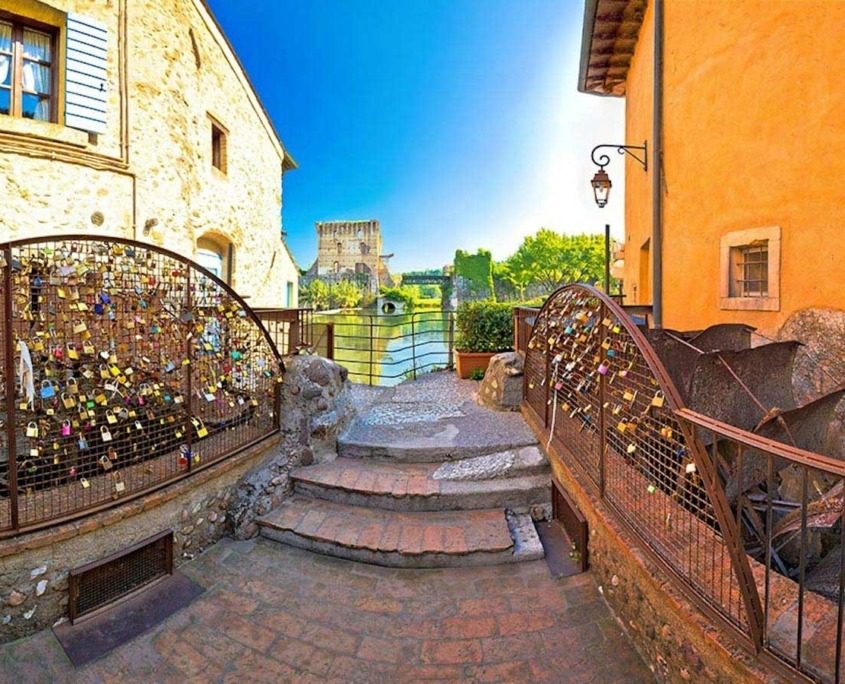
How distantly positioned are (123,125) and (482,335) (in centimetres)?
581

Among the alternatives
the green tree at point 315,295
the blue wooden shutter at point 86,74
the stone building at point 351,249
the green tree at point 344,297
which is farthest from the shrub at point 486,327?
the stone building at point 351,249

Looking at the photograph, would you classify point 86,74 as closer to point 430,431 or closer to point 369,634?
point 430,431

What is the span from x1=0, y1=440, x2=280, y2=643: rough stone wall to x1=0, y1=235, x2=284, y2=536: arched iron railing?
89 millimetres

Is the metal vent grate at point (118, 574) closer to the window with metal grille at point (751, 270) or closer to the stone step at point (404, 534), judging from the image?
the stone step at point (404, 534)

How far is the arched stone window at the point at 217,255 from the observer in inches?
312

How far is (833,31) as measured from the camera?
2.90 meters

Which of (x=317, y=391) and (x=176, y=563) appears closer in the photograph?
(x=176, y=563)

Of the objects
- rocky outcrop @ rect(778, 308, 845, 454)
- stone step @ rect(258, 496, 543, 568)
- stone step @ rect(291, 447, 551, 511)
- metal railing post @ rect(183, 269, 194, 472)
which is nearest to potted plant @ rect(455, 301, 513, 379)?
stone step @ rect(291, 447, 551, 511)

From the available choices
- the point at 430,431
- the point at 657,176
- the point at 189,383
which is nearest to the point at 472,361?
the point at 430,431

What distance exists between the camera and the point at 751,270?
12.3 feet

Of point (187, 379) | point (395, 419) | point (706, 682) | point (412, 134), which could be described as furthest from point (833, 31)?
point (412, 134)

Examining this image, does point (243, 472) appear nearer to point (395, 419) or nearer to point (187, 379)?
point (187, 379)

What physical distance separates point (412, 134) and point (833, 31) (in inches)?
818

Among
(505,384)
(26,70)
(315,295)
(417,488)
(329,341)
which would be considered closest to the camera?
(417,488)
